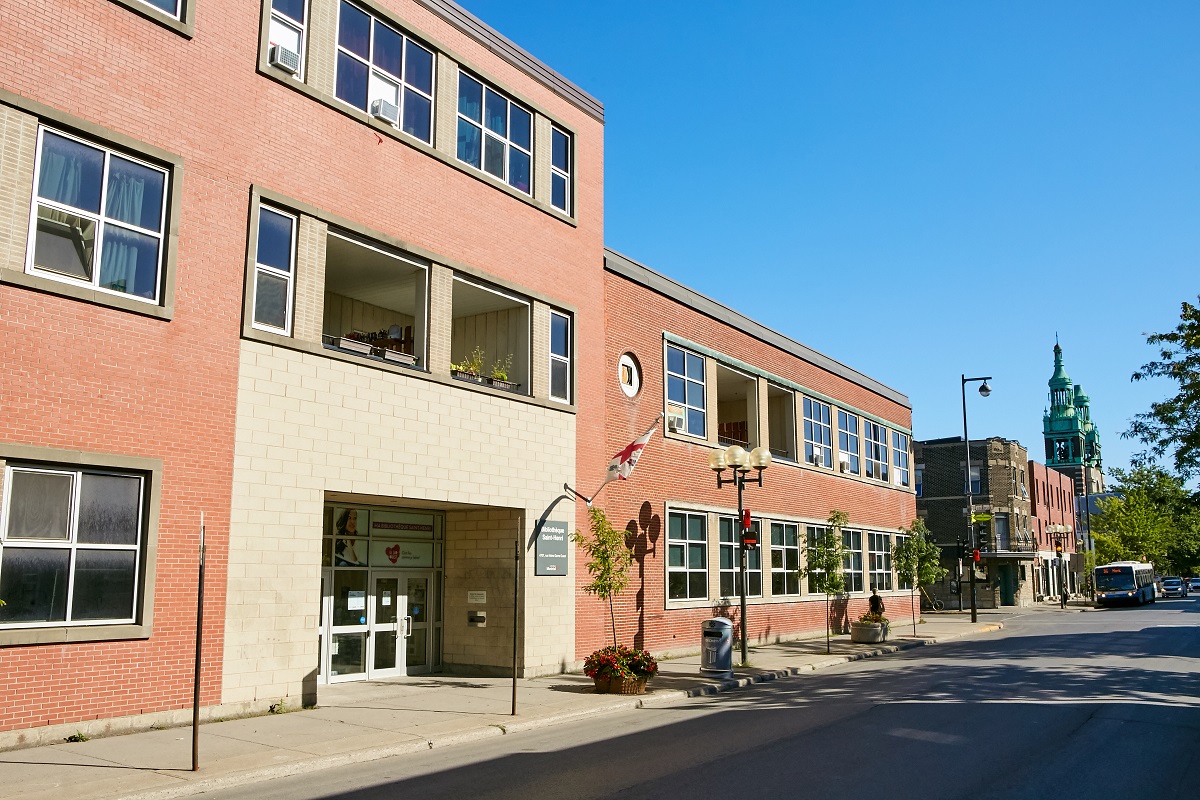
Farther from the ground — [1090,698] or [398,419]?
[398,419]

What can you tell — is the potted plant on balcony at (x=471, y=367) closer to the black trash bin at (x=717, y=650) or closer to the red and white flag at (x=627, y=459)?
the red and white flag at (x=627, y=459)

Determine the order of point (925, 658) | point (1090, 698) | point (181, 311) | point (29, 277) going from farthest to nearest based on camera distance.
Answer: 1. point (925, 658)
2. point (1090, 698)
3. point (181, 311)
4. point (29, 277)

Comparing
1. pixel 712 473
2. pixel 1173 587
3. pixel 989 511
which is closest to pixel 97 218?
pixel 712 473

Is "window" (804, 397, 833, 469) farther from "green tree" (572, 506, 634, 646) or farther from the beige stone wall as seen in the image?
the beige stone wall

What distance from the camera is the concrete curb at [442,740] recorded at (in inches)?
385

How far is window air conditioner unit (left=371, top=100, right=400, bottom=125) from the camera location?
17156 mm

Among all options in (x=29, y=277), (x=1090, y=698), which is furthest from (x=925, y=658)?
(x=29, y=277)

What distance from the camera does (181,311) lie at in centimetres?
1359

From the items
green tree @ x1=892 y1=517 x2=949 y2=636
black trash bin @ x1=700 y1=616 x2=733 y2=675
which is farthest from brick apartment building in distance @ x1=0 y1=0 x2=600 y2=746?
green tree @ x1=892 y1=517 x2=949 y2=636

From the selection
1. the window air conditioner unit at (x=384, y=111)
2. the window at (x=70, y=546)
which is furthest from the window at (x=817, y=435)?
the window at (x=70, y=546)

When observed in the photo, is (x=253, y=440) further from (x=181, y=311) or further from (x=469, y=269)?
(x=469, y=269)

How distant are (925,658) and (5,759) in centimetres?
2063

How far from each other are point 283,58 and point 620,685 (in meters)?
12.0

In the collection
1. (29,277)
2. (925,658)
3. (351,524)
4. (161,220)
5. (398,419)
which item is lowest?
(925,658)
